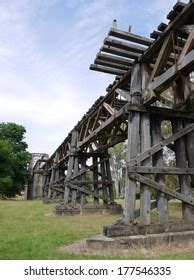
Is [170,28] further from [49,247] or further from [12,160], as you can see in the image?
[12,160]

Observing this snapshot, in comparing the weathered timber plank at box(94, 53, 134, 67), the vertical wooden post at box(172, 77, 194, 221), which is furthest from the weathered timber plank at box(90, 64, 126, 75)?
the vertical wooden post at box(172, 77, 194, 221)

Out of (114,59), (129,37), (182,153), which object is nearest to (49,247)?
(182,153)

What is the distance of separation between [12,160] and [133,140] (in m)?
33.5

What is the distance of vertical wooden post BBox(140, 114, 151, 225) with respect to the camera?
22.9 feet

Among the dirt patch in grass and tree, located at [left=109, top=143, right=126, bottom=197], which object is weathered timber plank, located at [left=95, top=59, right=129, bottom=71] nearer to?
the dirt patch in grass

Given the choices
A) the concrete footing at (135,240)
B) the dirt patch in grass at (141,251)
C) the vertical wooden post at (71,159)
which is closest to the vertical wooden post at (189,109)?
the concrete footing at (135,240)

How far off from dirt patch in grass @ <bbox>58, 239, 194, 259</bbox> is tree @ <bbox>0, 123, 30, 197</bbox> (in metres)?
30.9

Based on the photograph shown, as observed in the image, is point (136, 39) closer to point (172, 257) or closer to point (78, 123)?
point (172, 257)

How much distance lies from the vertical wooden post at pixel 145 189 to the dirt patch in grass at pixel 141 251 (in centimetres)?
78

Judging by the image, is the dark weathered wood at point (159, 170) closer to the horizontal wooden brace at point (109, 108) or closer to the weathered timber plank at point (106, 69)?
the weathered timber plank at point (106, 69)

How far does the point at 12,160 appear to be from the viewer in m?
39.2

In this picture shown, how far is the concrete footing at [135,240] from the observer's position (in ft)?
20.6

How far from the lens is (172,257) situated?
18.0 ft
